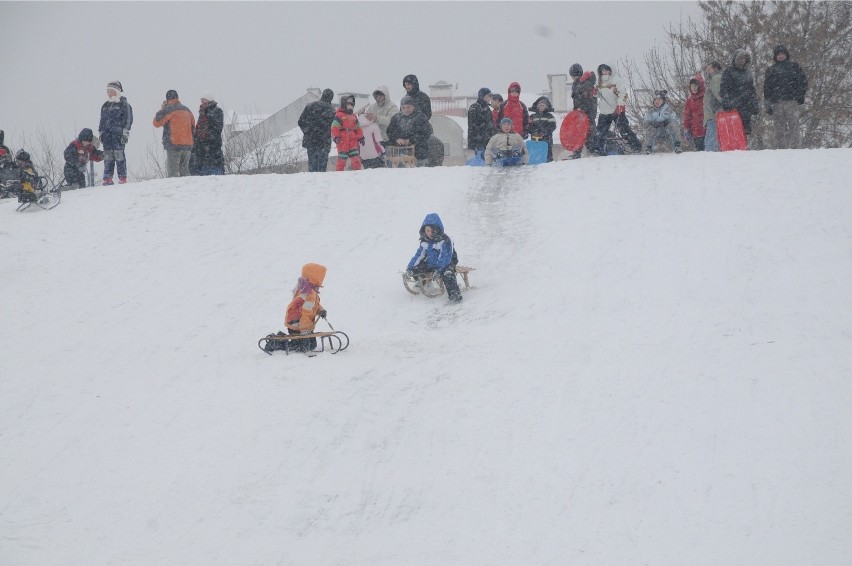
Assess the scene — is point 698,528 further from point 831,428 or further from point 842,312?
point 842,312

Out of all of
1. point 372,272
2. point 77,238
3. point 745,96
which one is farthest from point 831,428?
point 77,238

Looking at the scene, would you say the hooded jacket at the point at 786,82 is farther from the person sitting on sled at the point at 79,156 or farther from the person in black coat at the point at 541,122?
the person sitting on sled at the point at 79,156

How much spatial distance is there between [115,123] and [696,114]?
966 cm

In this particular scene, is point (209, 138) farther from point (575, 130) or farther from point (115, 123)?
point (575, 130)

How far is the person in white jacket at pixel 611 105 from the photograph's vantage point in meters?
14.7

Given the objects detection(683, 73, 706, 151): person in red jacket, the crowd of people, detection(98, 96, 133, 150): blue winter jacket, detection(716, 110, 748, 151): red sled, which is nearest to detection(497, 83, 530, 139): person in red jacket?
the crowd of people

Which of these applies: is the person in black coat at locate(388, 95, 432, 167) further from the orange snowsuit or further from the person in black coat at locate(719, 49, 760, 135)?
the orange snowsuit

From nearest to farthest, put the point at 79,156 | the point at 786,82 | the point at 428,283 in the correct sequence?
the point at 428,283 < the point at 786,82 < the point at 79,156

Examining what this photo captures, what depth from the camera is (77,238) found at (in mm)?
13227

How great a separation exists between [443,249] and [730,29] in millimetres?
17198

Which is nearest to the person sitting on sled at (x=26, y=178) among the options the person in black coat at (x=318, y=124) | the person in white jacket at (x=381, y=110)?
the person in black coat at (x=318, y=124)

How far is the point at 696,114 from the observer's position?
15.1 metres

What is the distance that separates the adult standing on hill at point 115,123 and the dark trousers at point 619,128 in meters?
7.87

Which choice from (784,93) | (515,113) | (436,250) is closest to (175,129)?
(515,113)
